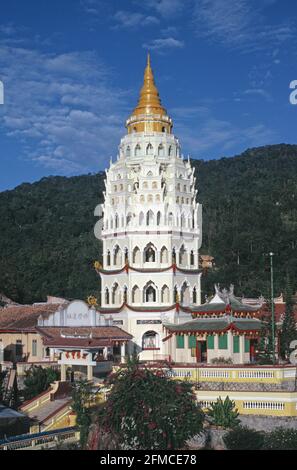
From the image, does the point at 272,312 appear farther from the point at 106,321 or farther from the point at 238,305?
the point at 106,321

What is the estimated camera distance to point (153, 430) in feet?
81.9

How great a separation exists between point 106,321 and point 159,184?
8.25m

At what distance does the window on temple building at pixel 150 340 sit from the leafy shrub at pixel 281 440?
14.7 meters

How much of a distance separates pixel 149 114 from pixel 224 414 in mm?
21326

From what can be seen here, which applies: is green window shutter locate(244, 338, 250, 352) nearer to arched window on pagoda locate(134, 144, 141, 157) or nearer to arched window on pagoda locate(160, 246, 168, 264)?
arched window on pagoda locate(160, 246, 168, 264)

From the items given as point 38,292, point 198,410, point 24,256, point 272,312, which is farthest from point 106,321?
point 24,256

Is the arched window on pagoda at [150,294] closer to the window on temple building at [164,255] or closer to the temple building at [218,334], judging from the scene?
the window on temple building at [164,255]

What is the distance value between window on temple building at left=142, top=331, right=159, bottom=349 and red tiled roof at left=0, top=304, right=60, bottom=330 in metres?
5.17

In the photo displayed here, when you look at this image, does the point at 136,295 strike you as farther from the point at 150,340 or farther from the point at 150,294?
the point at 150,340

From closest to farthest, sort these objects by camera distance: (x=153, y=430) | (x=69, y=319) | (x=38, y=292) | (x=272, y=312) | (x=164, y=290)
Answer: (x=153, y=430) < (x=272, y=312) < (x=69, y=319) < (x=164, y=290) < (x=38, y=292)

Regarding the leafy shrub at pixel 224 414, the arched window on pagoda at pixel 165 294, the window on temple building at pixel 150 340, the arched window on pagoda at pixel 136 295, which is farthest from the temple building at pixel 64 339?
the leafy shrub at pixel 224 414

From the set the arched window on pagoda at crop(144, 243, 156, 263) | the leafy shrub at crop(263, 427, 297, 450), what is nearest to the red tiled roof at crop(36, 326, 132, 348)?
the arched window on pagoda at crop(144, 243, 156, 263)

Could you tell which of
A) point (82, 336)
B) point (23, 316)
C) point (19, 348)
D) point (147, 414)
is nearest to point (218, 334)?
point (82, 336)

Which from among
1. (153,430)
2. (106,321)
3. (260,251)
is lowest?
(153,430)
